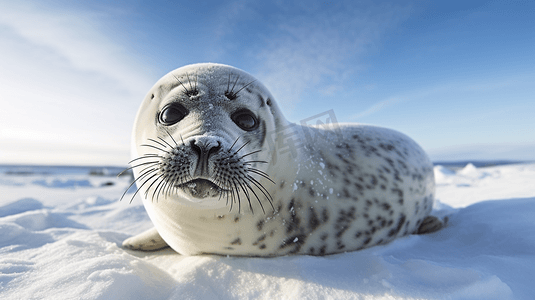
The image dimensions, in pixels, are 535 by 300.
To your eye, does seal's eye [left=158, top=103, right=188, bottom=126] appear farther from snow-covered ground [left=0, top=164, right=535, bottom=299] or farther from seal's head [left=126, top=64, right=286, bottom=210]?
snow-covered ground [left=0, top=164, right=535, bottom=299]

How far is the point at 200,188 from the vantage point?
1126mm

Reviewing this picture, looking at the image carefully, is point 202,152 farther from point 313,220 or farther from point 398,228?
point 398,228

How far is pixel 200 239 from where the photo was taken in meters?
1.44

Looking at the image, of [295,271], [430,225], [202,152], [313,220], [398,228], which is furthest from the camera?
[430,225]

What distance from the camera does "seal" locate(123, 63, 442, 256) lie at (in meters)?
1.17

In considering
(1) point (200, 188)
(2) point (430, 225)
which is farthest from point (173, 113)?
(2) point (430, 225)

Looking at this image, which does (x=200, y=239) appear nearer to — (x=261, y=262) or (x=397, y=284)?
(x=261, y=262)

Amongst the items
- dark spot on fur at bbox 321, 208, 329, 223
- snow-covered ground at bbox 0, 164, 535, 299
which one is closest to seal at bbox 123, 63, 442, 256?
dark spot on fur at bbox 321, 208, 329, 223

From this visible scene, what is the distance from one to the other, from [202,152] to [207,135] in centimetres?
10

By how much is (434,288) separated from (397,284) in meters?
0.14

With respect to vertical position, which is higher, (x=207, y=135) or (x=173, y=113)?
(x=173, y=113)

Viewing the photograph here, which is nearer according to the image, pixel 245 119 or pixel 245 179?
pixel 245 179

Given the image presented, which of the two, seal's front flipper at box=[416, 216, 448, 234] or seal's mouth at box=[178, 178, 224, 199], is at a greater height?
seal's mouth at box=[178, 178, 224, 199]

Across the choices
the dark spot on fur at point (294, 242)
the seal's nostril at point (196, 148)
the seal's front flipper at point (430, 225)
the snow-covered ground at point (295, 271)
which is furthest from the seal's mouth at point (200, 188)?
the seal's front flipper at point (430, 225)
